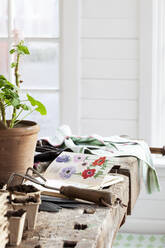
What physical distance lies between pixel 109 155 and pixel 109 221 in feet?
2.21

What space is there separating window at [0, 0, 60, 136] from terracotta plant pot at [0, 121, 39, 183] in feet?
6.60

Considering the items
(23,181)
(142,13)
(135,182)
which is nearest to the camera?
(23,181)

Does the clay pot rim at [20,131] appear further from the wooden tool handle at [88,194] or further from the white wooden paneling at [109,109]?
the white wooden paneling at [109,109]

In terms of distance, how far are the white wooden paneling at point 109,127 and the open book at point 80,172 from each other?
5.42ft

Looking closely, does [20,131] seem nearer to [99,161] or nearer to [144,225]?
[99,161]

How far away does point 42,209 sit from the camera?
53.4 inches

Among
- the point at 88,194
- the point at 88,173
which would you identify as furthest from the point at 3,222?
the point at 88,173

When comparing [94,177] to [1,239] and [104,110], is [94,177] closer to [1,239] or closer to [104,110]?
[1,239]

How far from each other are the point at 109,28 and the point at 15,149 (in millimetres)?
2100

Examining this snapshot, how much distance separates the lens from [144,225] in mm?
→ 3576

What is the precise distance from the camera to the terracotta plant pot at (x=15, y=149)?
1.47 meters

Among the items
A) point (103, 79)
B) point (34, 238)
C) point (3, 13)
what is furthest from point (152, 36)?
point (34, 238)

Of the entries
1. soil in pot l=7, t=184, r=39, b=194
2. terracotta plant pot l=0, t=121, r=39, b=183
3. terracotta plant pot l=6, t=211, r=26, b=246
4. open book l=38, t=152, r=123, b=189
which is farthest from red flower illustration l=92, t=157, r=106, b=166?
terracotta plant pot l=6, t=211, r=26, b=246

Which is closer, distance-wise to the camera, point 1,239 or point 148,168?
point 1,239
